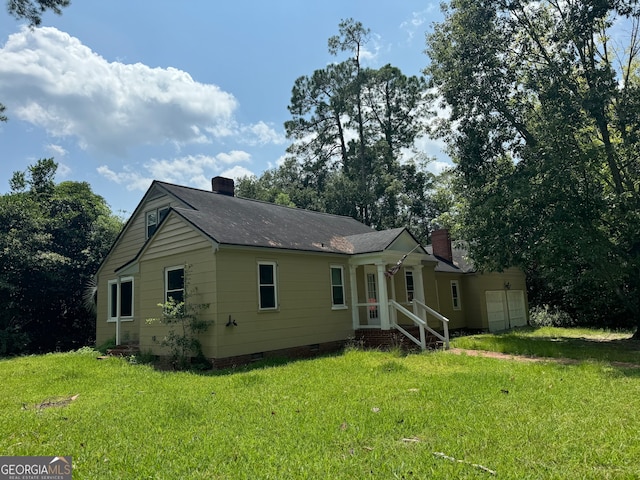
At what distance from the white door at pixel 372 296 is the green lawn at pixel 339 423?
5.83 m

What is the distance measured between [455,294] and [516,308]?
18.3 ft

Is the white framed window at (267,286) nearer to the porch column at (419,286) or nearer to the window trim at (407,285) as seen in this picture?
the porch column at (419,286)

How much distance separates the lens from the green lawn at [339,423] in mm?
4262

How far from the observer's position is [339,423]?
18.6 feet

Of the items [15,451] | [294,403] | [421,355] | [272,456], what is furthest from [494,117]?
[15,451]

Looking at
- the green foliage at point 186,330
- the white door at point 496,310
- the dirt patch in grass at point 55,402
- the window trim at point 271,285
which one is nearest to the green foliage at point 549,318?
the white door at point 496,310

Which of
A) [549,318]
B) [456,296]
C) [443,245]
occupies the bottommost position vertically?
[549,318]

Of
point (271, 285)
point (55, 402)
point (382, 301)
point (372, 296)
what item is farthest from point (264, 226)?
point (55, 402)

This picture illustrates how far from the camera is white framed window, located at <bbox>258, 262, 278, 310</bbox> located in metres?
12.2

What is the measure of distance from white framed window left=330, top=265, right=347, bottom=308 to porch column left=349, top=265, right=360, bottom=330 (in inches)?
15.3

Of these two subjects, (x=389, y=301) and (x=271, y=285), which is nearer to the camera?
(x=271, y=285)

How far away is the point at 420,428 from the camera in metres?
5.36

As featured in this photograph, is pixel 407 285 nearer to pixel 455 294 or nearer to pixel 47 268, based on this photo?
pixel 455 294

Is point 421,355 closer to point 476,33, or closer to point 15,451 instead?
point 15,451
